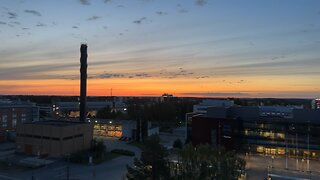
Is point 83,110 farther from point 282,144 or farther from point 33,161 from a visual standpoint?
point 282,144

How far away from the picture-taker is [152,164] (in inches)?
1033

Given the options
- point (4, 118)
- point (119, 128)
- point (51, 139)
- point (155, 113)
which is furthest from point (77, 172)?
point (155, 113)

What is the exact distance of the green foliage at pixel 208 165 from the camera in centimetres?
2350

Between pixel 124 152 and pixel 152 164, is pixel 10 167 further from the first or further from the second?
pixel 152 164

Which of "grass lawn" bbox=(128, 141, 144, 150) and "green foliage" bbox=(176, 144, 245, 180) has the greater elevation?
"green foliage" bbox=(176, 144, 245, 180)

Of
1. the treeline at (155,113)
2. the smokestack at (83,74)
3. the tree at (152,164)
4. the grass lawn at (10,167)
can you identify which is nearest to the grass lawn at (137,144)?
the smokestack at (83,74)

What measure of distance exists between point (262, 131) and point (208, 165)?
28.6 m

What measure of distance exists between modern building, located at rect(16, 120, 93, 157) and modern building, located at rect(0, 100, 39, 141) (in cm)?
1210

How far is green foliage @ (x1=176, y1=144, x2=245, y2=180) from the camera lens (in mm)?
23495

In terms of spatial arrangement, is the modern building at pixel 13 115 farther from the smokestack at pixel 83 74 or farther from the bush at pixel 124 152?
the bush at pixel 124 152

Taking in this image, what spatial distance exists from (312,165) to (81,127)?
3188 centimetres

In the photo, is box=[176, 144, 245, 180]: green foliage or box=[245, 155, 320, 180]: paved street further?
box=[245, 155, 320, 180]: paved street

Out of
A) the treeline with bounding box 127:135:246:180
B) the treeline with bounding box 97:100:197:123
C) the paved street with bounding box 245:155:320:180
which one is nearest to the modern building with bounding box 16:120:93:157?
the treeline with bounding box 127:135:246:180

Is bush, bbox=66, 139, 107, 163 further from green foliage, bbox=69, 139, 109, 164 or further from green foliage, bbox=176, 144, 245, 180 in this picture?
green foliage, bbox=176, 144, 245, 180
